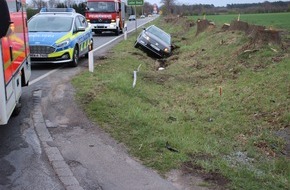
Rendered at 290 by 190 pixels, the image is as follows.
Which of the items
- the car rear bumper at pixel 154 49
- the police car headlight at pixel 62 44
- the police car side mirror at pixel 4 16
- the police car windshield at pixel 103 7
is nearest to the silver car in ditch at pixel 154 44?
the car rear bumper at pixel 154 49

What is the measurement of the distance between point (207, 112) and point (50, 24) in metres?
7.55

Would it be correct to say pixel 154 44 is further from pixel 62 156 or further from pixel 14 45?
pixel 62 156

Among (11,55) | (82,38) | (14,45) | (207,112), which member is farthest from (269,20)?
(11,55)

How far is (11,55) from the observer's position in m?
6.03

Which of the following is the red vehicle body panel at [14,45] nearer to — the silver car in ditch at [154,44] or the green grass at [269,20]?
the silver car in ditch at [154,44]

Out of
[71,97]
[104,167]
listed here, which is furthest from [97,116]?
[104,167]

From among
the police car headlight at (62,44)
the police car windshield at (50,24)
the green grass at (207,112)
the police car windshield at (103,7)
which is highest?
the police car windshield at (103,7)

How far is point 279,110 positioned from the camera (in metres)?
8.12

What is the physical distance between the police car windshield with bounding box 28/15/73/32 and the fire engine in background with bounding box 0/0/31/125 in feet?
17.2

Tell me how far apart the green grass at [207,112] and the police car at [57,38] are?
44.0 inches

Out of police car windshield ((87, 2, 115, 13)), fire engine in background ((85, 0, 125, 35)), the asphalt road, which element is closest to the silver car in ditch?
the asphalt road

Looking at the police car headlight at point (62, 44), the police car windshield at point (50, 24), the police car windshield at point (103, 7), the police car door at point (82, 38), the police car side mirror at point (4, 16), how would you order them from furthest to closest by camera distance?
the police car windshield at point (103, 7), the police car door at point (82, 38), the police car windshield at point (50, 24), the police car headlight at point (62, 44), the police car side mirror at point (4, 16)

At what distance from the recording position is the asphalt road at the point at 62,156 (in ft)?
15.4

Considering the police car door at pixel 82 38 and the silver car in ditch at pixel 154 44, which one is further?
the silver car in ditch at pixel 154 44
